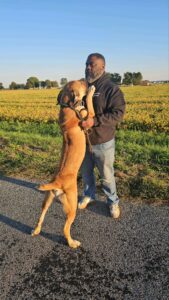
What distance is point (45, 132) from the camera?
11266 mm

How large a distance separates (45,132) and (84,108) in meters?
7.67

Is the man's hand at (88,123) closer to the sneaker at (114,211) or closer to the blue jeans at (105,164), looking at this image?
the blue jeans at (105,164)

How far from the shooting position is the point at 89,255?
349 centimetres

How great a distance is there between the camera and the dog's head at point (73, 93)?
12.0 feet

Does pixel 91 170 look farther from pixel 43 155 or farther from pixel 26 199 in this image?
pixel 43 155

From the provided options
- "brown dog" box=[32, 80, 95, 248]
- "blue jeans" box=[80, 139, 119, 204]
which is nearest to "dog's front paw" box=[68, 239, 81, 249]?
"brown dog" box=[32, 80, 95, 248]

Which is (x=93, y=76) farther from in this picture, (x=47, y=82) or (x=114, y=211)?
(x=47, y=82)

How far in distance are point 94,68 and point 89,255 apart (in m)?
2.22

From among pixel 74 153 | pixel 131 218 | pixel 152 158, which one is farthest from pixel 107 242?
pixel 152 158

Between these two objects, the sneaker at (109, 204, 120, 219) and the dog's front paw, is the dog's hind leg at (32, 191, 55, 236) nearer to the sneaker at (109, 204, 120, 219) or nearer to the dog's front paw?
the dog's front paw

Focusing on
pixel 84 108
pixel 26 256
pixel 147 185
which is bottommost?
pixel 26 256

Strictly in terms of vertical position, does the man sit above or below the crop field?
above

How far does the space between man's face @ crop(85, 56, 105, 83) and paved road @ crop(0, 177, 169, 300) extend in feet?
6.11

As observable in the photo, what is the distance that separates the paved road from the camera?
2.93m
